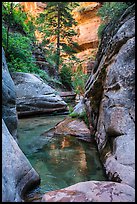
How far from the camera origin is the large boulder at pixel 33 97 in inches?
374

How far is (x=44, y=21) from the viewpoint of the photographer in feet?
64.0

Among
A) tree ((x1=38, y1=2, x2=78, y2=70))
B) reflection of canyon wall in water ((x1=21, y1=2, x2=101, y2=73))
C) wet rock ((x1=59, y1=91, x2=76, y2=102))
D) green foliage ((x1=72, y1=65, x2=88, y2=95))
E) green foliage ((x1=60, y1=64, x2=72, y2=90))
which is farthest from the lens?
reflection of canyon wall in water ((x1=21, y1=2, x2=101, y2=73))

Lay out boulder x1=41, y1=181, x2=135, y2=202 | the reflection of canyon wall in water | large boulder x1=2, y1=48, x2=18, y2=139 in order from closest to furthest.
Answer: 1. boulder x1=41, y1=181, x2=135, y2=202
2. large boulder x1=2, y1=48, x2=18, y2=139
3. the reflection of canyon wall in water

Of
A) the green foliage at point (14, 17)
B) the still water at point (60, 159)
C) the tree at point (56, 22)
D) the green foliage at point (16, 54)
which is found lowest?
the still water at point (60, 159)

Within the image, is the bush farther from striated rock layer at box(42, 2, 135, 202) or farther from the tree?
the tree

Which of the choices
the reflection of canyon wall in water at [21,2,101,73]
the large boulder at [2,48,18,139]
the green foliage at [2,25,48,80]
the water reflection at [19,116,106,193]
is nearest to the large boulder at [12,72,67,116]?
the green foliage at [2,25,48,80]

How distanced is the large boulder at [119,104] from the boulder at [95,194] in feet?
1.12

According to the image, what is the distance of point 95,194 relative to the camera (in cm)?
244

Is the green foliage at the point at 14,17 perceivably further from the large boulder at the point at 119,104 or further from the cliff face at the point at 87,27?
the cliff face at the point at 87,27

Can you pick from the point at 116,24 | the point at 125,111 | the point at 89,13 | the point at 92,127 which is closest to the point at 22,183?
the point at 125,111

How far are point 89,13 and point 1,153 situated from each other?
29.7m

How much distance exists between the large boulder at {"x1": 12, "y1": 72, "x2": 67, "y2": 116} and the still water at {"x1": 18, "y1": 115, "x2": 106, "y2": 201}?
2.84 m

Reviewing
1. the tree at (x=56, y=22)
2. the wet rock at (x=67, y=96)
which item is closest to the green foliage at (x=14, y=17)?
the tree at (x=56, y=22)

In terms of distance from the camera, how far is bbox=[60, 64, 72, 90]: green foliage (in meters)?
19.1
